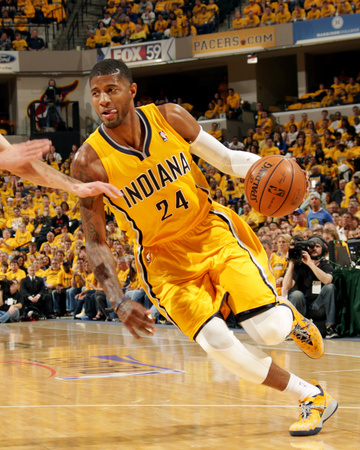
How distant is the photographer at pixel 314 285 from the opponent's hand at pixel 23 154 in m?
5.83

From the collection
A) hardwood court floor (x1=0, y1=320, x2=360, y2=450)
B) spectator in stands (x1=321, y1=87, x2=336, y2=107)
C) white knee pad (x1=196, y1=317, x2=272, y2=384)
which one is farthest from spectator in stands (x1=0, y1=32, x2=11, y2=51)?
white knee pad (x1=196, y1=317, x2=272, y2=384)

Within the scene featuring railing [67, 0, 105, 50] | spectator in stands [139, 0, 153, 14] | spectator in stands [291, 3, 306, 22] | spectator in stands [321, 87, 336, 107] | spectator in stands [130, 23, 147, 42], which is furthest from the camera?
railing [67, 0, 105, 50]

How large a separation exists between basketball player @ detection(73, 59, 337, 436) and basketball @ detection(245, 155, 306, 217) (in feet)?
0.66

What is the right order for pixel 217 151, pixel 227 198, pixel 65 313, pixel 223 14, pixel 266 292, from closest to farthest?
pixel 266 292
pixel 217 151
pixel 65 313
pixel 227 198
pixel 223 14

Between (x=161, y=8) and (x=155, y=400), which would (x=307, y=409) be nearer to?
(x=155, y=400)

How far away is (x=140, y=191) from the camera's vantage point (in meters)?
4.17

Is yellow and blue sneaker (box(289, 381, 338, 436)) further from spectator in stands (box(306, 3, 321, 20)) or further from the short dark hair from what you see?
spectator in stands (box(306, 3, 321, 20))

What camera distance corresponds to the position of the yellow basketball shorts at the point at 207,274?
4.09 meters

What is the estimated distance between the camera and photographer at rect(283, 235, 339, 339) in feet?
28.9

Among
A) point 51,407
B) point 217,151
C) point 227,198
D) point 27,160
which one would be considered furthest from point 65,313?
point 27,160

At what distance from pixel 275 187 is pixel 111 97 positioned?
1070 millimetres

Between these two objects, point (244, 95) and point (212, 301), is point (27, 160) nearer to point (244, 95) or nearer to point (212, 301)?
point (212, 301)

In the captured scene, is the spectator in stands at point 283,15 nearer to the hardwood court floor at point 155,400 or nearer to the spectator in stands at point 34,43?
the spectator in stands at point 34,43

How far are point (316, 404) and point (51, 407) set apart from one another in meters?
1.97
